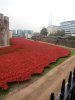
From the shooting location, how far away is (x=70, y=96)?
4.48m

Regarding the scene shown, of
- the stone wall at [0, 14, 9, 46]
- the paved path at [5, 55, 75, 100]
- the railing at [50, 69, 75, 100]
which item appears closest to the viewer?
the railing at [50, 69, 75, 100]

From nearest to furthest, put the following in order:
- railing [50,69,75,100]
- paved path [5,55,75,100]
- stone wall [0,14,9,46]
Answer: railing [50,69,75,100]
paved path [5,55,75,100]
stone wall [0,14,9,46]

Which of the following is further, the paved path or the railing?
the paved path

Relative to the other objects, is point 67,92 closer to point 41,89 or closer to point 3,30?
point 41,89

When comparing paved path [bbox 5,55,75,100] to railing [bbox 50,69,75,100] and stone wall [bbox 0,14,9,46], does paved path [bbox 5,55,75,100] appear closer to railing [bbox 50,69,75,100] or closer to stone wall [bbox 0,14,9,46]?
railing [bbox 50,69,75,100]

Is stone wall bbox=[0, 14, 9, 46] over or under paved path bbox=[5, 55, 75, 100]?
over

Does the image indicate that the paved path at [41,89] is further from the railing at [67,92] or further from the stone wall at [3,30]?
the stone wall at [3,30]

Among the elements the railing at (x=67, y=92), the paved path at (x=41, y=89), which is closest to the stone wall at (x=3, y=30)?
the paved path at (x=41, y=89)

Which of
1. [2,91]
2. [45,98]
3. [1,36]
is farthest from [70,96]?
[1,36]

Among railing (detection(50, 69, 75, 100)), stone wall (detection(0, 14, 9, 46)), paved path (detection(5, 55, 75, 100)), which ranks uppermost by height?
stone wall (detection(0, 14, 9, 46))

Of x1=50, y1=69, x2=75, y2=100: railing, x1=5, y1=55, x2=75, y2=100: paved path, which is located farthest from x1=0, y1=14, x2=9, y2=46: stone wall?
x1=50, y1=69, x2=75, y2=100: railing

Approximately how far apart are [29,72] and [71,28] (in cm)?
14851

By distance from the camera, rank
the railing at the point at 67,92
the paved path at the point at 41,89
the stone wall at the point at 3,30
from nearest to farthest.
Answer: the railing at the point at 67,92
the paved path at the point at 41,89
the stone wall at the point at 3,30

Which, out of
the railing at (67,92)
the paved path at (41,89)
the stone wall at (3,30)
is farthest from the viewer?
the stone wall at (3,30)
